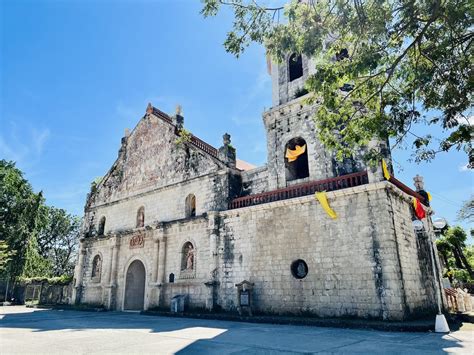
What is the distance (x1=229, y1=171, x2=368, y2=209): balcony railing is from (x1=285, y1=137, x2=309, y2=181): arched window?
1.12m

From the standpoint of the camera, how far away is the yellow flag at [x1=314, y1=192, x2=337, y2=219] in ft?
37.9

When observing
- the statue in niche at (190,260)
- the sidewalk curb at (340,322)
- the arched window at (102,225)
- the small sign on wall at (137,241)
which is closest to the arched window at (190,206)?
the statue in niche at (190,260)

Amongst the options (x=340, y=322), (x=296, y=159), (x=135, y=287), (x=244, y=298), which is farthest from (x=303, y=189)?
(x=135, y=287)

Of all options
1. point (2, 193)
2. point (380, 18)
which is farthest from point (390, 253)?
point (2, 193)

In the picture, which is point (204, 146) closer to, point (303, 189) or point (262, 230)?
point (262, 230)

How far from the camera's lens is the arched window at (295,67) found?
15.6 m

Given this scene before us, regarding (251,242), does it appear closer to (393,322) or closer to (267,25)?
(393,322)

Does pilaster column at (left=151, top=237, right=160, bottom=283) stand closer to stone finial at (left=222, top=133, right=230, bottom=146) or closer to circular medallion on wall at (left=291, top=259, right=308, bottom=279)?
stone finial at (left=222, top=133, right=230, bottom=146)

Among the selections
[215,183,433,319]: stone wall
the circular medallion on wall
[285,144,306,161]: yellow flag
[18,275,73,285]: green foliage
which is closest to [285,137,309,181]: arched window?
[285,144,306,161]: yellow flag

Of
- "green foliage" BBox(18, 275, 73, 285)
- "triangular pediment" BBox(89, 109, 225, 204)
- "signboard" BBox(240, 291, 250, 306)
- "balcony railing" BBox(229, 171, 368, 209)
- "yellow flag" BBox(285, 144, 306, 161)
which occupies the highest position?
"triangular pediment" BBox(89, 109, 225, 204)

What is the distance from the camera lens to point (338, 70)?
8.01 m

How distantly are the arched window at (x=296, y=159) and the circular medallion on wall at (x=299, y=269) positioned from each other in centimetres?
360

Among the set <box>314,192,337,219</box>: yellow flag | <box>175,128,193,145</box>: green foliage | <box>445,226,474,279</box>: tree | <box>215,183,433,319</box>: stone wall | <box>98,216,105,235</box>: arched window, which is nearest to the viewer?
<box>215,183,433,319</box>: stone wall

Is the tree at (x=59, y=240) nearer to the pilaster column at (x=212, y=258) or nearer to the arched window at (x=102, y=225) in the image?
the arched window at (x=102, y=225)
